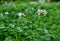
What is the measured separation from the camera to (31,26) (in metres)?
2.57

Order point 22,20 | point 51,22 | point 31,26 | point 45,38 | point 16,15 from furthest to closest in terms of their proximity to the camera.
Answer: point 16,15 < point 51,22 < point 22,20 < point 31,26 < point 45,38

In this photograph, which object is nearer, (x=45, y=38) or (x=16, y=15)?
(x=45, y=38)

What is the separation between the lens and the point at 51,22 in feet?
9.64

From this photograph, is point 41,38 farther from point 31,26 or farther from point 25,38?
point 31,26

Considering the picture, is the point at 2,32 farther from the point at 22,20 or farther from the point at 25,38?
the point at 22,20

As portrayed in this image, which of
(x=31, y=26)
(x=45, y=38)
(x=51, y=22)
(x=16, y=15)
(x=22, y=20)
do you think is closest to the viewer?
(x=45, y=38)

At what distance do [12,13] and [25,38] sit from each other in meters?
1.06

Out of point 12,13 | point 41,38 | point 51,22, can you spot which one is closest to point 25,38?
point 41,38

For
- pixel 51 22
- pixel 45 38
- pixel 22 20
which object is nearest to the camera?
pixel 45 38

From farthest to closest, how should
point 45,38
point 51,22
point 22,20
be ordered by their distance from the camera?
point 51,22, point 22,20, point 45,38

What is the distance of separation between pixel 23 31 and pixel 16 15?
34.1 inches

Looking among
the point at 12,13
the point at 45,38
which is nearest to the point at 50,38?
the point at 45,38

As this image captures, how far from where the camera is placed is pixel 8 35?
229 cm

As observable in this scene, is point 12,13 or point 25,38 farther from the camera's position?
point 12,13
